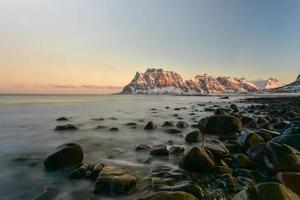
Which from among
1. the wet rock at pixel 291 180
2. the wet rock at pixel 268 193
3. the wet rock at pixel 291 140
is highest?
the wet rock at pixel 268 193

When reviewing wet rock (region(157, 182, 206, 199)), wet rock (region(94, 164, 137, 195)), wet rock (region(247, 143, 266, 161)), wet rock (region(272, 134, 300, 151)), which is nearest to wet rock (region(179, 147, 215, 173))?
wet rock (region(247, 143, 266, 161))

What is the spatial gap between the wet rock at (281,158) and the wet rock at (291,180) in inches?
33.0

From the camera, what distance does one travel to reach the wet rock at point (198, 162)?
26.0 feet

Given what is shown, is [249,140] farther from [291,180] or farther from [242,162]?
[291,180]

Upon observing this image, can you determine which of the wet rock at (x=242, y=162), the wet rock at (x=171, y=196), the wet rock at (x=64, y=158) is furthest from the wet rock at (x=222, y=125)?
the wet rock at (x=171, y=196)

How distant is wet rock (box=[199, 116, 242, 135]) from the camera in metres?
14.6

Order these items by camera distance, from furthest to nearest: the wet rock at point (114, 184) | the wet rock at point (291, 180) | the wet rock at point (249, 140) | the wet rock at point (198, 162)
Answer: the wet rock at point (249, 140)
the wet rock at point (198, 162)
the wet rock at point (114, 184)
the wet rock at point (291, 180)

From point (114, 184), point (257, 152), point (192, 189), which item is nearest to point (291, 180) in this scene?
point (257, 152)

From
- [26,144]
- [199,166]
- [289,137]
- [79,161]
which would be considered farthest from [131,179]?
[26,144]

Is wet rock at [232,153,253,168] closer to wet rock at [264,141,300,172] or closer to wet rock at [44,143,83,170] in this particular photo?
wet rock at [264,141,300,172]

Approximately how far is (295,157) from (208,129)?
24.2ft

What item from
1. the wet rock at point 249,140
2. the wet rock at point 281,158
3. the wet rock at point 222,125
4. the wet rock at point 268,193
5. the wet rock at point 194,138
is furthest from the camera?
the wet rock at point 222,125

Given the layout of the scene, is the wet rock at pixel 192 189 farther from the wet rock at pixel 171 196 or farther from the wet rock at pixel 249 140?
the wet rock at pixel 249 140

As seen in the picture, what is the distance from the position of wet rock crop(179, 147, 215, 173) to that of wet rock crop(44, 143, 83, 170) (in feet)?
12.0
